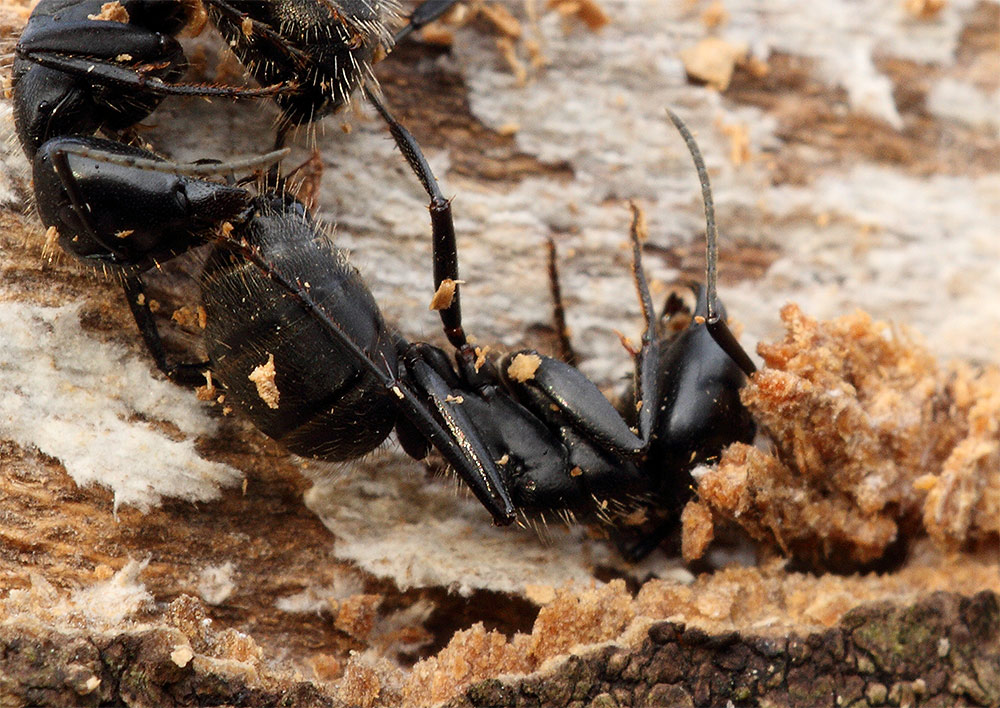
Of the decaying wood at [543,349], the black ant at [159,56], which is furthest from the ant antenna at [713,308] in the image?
the black ant at [159,56]

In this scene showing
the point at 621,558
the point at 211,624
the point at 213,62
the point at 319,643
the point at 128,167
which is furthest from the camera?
the point at 621,558

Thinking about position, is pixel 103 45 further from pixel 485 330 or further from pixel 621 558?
pixel 621 558

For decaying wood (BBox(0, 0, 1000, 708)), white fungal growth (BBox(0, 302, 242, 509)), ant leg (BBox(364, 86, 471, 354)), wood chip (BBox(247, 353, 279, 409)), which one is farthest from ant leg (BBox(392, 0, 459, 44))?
white fungal growth (BBox(0, 302, 242, 509))

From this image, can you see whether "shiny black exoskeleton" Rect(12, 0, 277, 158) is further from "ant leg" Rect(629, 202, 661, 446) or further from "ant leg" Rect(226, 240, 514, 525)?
"ant leg" Rect(629, 202, 661, 446)

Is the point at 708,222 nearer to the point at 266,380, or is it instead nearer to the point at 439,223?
the point at 439,223

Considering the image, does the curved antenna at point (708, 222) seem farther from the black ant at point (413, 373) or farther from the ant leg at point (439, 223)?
the ant leg at point (439, 223)

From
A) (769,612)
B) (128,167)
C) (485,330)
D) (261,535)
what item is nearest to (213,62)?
(128,167)
